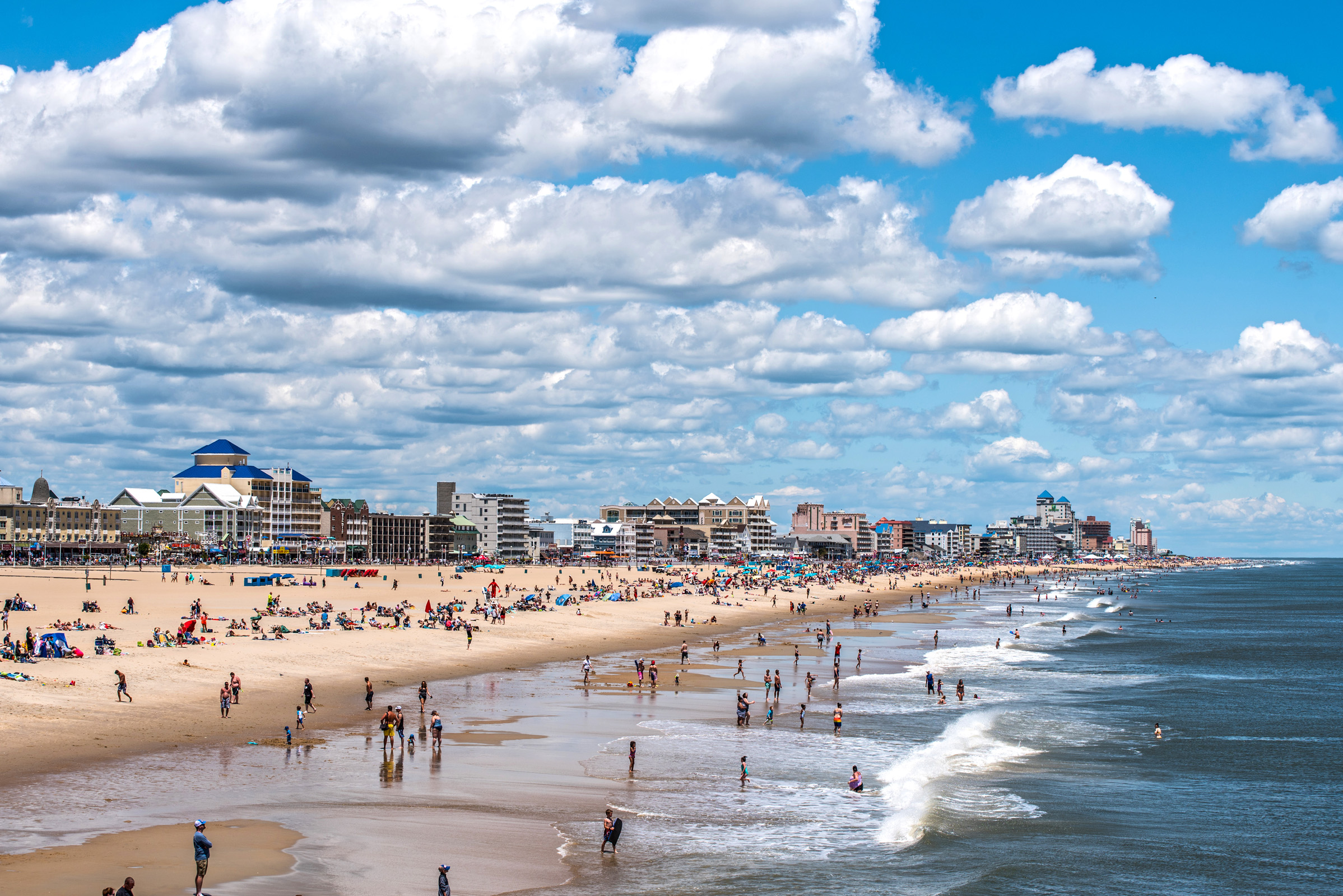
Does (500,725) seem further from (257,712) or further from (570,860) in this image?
(570,860)

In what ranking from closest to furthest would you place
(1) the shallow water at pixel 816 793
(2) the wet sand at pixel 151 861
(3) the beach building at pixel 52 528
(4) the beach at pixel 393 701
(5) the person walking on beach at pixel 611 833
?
(2) the wet sand at pixel 151 861
(1) the shallow water at pixel 816 793
(5) the person walking on beach at pixel 611 833
(4) the beach at pixel 393 701
(3) the beach building at pixel 52 528

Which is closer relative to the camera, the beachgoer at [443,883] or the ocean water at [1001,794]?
the beachgoer at [443,883]

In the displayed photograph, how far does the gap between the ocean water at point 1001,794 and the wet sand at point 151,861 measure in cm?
613

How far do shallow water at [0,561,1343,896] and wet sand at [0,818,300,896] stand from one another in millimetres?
662

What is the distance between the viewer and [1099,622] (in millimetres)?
99562

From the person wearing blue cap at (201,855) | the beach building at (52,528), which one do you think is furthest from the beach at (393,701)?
the beach building at (52,528)

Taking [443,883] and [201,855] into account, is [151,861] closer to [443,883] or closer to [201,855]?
[201,855]

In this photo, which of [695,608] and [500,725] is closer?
[500,725]

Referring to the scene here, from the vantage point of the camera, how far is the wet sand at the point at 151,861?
19078mm

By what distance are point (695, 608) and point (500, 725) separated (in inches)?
2410

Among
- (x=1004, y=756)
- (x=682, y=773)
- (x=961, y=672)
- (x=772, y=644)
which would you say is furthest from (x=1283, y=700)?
(x=682, y=773)

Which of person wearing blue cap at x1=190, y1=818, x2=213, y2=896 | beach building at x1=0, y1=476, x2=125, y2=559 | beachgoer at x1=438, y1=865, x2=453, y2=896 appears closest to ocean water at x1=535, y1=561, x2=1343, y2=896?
beachgoer at x1=438, y1=865, x2=453, y2=896

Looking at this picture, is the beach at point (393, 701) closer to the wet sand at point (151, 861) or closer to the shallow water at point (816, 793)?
the shallow water at point (816, 793)

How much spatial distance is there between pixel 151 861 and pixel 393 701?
19.8 meters
